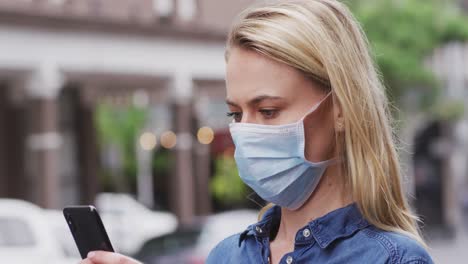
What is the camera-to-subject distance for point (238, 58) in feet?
7.55

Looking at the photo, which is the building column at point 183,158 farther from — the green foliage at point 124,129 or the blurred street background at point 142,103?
the green foliage at point 124,129

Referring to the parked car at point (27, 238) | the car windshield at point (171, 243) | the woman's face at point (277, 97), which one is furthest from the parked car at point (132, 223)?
the woman's face at point (277, 97)

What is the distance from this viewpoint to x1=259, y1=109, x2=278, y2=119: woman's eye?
2285mm

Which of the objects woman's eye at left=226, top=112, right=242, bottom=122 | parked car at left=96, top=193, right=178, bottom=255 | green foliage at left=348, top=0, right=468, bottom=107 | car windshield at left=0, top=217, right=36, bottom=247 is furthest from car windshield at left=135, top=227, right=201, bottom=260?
green foliage at left=348, top=0, right=468, bottom=107

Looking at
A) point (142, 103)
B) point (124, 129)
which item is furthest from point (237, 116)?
point (124, 129)

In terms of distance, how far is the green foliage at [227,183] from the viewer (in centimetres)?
3743

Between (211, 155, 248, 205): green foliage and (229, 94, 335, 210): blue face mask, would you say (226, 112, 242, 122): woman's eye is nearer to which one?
(229, 94, 335, 210): blue face mask

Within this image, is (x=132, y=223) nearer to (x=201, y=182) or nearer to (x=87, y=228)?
(x=201, y=182)

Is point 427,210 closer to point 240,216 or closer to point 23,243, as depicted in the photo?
point 240,216

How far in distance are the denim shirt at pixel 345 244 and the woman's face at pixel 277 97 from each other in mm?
158

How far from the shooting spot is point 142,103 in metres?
28.7

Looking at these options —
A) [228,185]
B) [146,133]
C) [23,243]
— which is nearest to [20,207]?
[23,243]

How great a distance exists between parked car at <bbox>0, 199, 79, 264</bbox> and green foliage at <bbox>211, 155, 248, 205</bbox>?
23.0 meters

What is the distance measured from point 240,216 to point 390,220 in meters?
13.2
